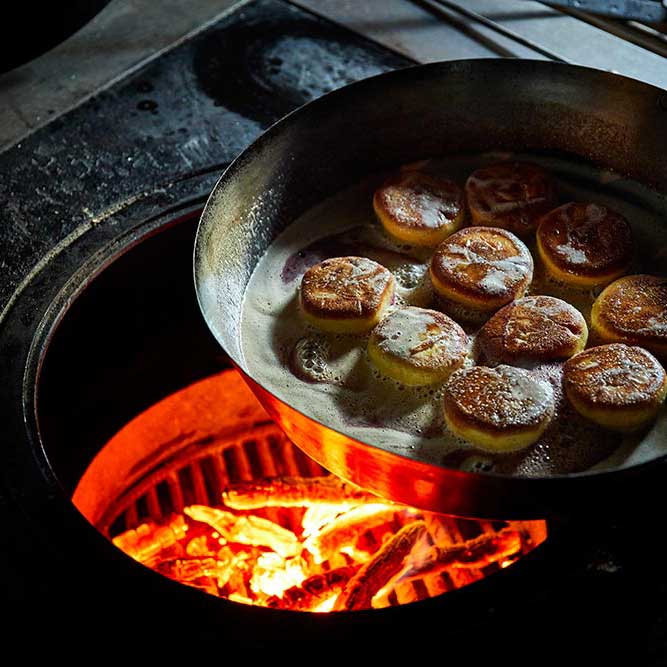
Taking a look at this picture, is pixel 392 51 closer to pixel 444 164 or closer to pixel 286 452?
pixel 444 164

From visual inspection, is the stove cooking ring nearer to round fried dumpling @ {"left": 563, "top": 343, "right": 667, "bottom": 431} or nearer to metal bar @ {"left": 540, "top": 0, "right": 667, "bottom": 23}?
round fried dumpling @ {"left": 563, "top": 343, "right": 667, "bottom": 431}

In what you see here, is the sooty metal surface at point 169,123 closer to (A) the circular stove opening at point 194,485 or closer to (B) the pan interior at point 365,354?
(A) the circular stove opening at point 194,485

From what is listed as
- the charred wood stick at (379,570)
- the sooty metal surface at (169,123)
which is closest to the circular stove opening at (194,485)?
the charred wood stick at (379,570)

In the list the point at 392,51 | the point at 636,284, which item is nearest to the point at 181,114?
the point at 392,51

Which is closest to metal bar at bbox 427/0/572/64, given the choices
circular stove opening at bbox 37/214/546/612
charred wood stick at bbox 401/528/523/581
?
circular stove opening at bbox 37/214/546/612

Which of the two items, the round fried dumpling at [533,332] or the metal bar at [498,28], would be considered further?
the metal bar at [498,28]

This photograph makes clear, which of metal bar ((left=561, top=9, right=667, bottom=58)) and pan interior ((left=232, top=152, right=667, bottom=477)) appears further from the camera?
metal bar ((left=561, top=9, right=667, bottom=58))
